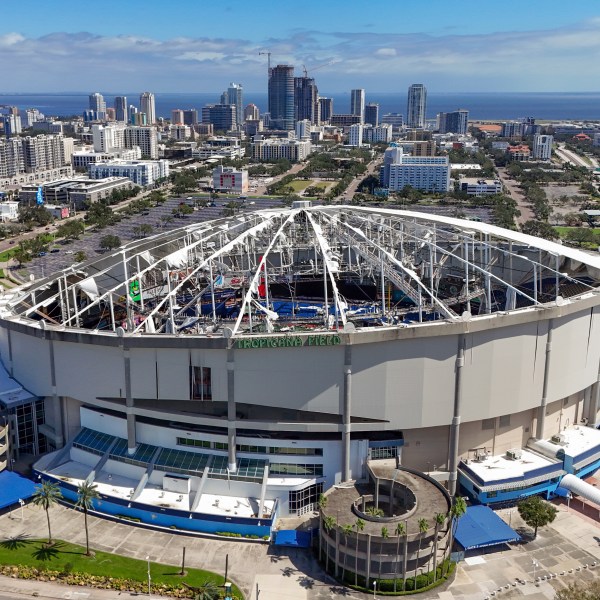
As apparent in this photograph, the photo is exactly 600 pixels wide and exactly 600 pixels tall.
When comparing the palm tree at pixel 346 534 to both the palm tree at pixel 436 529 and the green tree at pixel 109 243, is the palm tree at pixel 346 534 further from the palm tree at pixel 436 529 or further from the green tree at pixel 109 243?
the green tree at pixel 109 243

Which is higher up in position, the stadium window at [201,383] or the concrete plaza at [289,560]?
the stadium window at [201,383]

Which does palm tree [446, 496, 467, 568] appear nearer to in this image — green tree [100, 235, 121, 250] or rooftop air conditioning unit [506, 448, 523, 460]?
rooftop air conditioning unit [506, 448, 523, 460]

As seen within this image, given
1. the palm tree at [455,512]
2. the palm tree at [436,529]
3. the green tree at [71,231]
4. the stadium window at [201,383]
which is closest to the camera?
the palm tree at [436,529]

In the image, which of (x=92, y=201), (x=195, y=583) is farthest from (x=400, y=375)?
(x=92, y=201)

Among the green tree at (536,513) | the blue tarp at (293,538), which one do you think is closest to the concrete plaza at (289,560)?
the blue tarp at (293,538)

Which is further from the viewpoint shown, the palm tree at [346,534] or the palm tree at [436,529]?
the palm tree at [436,529]

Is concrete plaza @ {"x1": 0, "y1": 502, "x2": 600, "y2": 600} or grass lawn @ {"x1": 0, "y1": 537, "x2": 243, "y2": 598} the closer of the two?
concrete plaza @ {"x1": 0, "y1": 502, "x2": 600, "y2": 600}

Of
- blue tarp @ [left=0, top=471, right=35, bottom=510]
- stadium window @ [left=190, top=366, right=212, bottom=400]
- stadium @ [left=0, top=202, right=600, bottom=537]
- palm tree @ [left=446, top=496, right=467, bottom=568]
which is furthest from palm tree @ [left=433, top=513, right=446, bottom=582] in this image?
blue tarp @ [left=0, top=471, right=35, bottom=510]

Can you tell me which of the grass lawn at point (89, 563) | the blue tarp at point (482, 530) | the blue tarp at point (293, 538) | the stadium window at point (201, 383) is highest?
the stadium window at point (201, 383)
